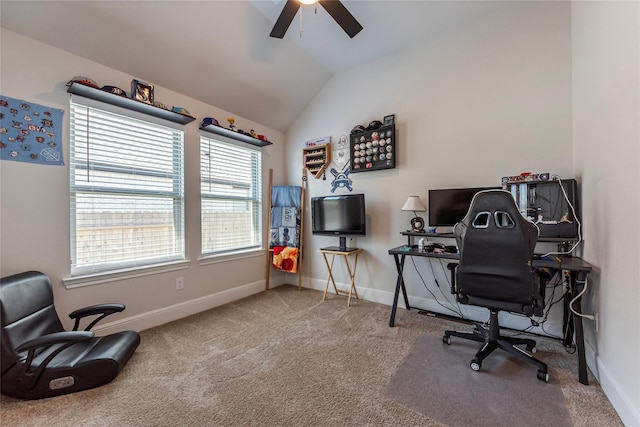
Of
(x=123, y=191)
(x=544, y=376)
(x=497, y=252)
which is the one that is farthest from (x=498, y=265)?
(x=123, y=191)

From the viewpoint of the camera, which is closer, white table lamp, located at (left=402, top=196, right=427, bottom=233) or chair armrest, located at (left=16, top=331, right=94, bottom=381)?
chair armrest, located at (left=16, top=331, right=94, bottom=381)

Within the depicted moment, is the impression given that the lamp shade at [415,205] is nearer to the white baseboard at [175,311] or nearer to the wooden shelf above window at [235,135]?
the wooden shelf above window at [235,135]

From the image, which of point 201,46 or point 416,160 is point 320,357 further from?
point 201,46

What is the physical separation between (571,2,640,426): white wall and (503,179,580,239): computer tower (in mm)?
84

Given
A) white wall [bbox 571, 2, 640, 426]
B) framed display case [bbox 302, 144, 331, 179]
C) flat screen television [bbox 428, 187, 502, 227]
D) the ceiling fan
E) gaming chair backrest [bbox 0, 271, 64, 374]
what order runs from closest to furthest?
white wall [bbox 571, 2, 640, 426], gaming chair backrest [bbox 0, 271, 64, 374], the ceiling fan, flat screen television [bbox 428, 187, 502, 227], framed display case [bbox 302, 144, 331, 179]

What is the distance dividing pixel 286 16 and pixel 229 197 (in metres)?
2.19

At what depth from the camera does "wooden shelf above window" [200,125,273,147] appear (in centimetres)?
304

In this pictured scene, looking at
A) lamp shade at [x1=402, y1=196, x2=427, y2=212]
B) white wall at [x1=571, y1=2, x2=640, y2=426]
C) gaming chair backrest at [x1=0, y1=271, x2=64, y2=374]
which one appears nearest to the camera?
white wall at [x1=571, y1=2, x2=640, y2=426]

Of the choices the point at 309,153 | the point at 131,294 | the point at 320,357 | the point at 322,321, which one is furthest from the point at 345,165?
the point at 131,294

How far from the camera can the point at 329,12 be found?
2.09m

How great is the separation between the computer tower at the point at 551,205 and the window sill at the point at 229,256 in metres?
3.18

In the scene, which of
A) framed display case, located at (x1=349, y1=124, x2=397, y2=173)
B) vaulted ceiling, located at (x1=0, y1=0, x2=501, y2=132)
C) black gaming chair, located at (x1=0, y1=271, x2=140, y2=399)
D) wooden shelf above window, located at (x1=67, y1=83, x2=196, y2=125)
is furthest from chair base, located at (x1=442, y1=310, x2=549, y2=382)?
wooden shelf above window, located at (x1=67, y1=83, x2=196, y2=125)

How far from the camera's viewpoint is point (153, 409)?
1477 millimetres

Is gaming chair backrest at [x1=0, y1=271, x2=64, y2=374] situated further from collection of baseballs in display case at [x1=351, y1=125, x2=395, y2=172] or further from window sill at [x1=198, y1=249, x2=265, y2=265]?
collection of baseballs in display case at [x1=351, y1=125, x2=395, y2=172]
